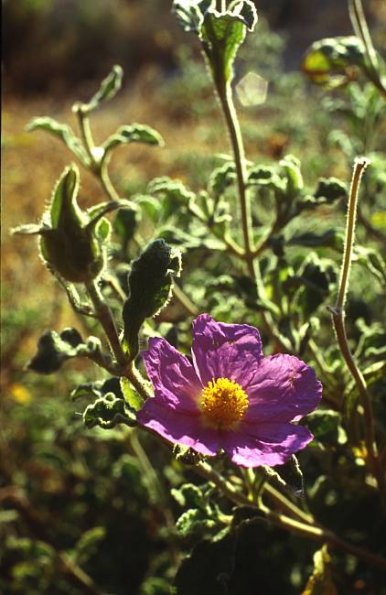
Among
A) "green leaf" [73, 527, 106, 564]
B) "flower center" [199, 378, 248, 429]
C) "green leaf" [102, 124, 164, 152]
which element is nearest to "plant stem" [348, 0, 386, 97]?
"green leaf" [102, 124, 164, 152]

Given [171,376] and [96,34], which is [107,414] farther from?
[96,34]

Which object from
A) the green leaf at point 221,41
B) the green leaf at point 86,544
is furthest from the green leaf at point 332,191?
the green leaf at point 86,544

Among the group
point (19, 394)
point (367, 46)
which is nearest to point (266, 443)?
point (367, 46)

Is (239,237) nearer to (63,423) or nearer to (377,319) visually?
(377,319)

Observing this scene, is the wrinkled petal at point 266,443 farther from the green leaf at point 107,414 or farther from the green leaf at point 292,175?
the green leaf at point 292,175

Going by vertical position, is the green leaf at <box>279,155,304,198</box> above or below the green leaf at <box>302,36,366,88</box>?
below

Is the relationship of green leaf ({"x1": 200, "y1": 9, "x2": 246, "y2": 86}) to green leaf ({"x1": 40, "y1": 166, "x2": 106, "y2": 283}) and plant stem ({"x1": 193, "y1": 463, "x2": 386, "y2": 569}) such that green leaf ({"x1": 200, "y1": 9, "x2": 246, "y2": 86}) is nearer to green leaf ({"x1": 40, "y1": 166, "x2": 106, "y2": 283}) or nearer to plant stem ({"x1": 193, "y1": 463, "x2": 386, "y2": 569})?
green leaf ({"x1": 40, "y1": 166, "x2": 106, "y2": 283})

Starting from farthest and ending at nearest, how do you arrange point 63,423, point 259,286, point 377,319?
point 63,423, point 377,319, point 259,286

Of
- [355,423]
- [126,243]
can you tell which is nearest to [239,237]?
[126,243]
